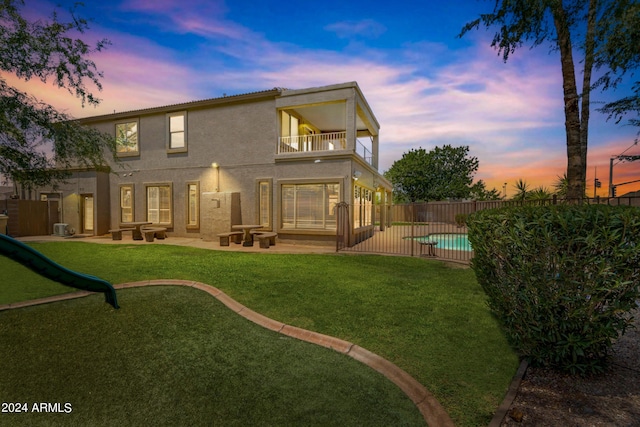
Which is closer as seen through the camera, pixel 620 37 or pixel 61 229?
pixel 620 37

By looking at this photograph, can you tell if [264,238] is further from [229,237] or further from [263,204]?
[263,204]

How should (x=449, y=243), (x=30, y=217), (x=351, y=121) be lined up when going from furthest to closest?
(x=30, y=217), (x=449, y=243), (x=351, y=121)

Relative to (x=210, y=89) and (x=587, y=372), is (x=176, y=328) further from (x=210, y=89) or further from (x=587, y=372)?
(x=210, y=89)

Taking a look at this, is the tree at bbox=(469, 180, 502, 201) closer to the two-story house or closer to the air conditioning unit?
the two-story house

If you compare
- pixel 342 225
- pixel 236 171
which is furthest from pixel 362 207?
pixel 236 171

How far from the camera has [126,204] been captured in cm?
1739

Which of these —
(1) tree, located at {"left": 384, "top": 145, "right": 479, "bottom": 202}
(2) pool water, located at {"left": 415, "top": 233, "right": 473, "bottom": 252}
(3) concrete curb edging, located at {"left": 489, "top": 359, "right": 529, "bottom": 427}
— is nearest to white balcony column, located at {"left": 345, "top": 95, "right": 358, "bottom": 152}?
(2) pool water, located at {"left": 415, "top": 233, "right": 473, "bottom": 252}

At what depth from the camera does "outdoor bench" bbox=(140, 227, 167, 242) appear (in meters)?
14.4

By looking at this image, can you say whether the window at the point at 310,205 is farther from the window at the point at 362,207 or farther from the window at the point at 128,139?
the window at the point at 128,139

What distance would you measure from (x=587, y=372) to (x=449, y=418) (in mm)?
1943

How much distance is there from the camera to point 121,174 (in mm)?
17359

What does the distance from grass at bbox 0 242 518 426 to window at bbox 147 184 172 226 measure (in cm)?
655

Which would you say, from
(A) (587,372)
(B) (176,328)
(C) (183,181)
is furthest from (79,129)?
(A) (587,372)

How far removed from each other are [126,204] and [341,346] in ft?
61.0
